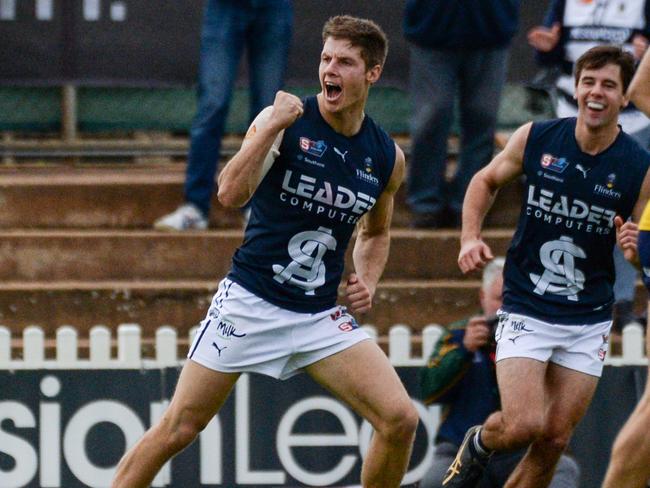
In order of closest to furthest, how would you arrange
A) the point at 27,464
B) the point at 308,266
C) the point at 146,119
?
the point at 308,266 < the point at 27,464 < the point at 146,119

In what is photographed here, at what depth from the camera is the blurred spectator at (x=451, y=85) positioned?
10383 millimetres

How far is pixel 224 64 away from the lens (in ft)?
34.0

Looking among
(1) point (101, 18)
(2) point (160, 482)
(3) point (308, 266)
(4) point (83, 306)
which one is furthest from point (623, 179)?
(1) point (101, 18)

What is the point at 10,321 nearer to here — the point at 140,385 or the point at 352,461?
the point at 140,385

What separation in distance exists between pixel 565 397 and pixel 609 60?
1.57 m

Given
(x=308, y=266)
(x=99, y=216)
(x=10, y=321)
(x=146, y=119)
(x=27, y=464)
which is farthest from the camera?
(x=146, y=119)

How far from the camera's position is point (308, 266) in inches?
297

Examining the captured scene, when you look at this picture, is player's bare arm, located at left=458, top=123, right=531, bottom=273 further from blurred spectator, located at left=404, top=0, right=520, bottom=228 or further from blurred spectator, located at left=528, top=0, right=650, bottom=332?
blurred spectator, located at left=404, top=0, right=520, bottom=228

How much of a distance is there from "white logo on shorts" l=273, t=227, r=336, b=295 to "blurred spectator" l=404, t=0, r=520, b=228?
121 inches

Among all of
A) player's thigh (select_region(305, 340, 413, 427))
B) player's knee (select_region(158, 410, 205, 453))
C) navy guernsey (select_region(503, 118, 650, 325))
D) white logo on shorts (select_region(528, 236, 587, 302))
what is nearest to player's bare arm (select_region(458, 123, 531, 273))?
navy guernsey (select_region(503, 118, 650, 325))

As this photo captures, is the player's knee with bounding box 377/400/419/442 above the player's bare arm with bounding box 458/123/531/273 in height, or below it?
below

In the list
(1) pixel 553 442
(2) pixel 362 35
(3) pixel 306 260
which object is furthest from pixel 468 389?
(2) pixel 362 35

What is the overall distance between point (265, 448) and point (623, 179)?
8.47 feet

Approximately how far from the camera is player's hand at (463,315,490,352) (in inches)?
332
